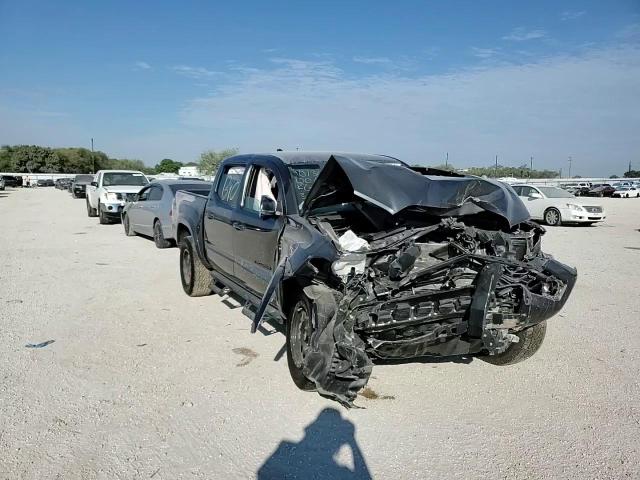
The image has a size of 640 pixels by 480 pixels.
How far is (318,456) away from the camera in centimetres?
324

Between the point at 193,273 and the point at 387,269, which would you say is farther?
the point at 193,273

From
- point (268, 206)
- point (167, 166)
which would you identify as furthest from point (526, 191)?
point (167, 166)

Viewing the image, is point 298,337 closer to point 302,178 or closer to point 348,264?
point 348,264

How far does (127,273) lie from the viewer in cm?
891

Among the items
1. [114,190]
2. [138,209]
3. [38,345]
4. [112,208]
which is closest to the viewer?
[38,345]

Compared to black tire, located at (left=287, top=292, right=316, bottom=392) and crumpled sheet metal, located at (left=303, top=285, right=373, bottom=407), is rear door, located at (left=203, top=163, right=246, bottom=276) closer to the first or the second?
black tire, located at (left=287, top=292, right=316, bottom=392)

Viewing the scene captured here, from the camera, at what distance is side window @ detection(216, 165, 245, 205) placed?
5871 millimetres

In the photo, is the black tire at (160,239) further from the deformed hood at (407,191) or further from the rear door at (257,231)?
the deformed hood at (407,191)

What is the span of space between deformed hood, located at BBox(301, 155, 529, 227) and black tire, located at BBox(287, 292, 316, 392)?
89 centimetres

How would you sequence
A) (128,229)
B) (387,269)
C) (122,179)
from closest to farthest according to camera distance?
(387,269), (128,229), (122,179)

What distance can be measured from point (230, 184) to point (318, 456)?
12.2 ft

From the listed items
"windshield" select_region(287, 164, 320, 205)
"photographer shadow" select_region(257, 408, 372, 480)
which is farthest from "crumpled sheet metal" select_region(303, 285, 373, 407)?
"windshield" select_region(287, 164, 320, 205)

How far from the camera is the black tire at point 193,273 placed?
Result: 23.1ft

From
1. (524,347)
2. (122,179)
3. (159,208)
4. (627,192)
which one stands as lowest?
(627,192)
